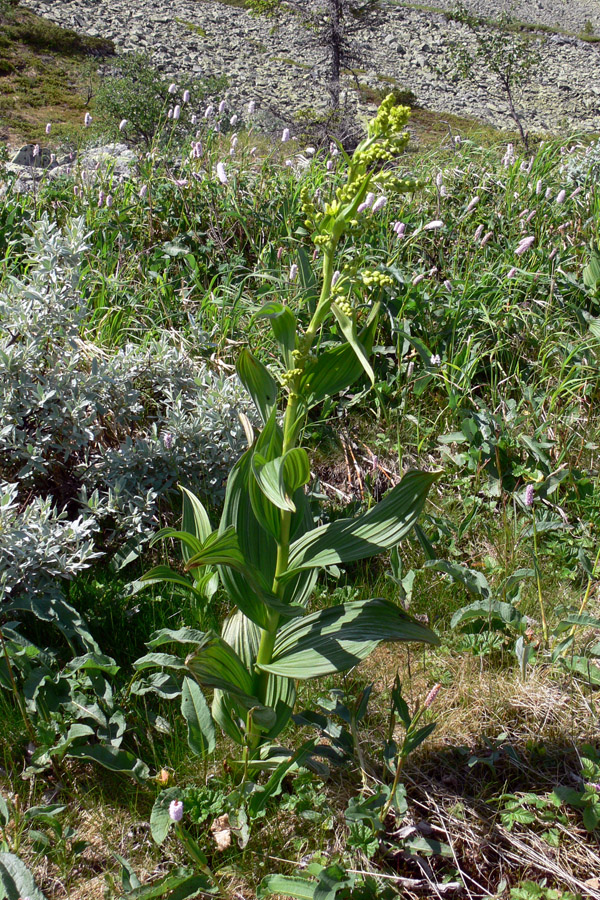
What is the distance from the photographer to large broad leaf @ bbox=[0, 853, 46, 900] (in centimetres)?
155

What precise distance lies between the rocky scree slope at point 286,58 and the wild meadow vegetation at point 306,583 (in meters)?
25.3

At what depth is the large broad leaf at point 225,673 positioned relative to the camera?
160 centimetres

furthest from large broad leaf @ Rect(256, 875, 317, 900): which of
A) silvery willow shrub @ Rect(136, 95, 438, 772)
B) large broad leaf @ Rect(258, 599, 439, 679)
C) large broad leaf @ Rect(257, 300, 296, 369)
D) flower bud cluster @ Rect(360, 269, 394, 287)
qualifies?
flower bud cluster @ Rect(360, 269, 394, 287)

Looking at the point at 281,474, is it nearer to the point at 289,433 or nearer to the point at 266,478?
the point at 266,478

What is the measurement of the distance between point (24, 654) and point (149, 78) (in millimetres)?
19149

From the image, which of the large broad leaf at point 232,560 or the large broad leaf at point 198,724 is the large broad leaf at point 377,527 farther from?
the large broad leaf at point 198,724

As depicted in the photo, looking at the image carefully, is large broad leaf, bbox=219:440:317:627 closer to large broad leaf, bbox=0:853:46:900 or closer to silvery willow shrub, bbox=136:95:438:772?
silvery willow shrub, bbox=136:95:438:772

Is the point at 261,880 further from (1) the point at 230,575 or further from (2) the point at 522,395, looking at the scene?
(2) the point at 522,395

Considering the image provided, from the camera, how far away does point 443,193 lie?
176 inches

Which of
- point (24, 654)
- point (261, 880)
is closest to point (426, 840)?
point (261, 880)

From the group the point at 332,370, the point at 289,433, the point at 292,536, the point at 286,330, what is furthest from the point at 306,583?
the point at 286,330

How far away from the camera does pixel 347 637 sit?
66.9 inches

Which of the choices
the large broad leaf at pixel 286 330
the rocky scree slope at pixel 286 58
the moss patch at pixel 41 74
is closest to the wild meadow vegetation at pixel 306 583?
the large broad leaf at pixel 286 330

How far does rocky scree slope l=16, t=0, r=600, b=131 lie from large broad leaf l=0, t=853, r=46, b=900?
27.5 meters
